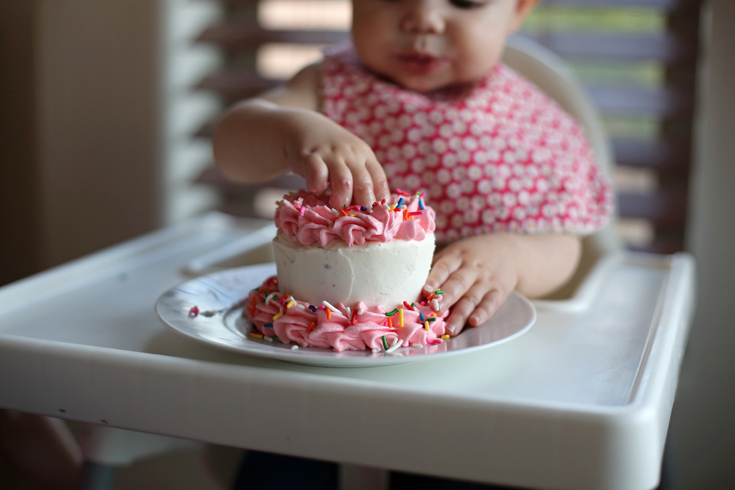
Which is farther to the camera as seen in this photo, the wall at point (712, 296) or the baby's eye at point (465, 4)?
the wall at point (712, 296)

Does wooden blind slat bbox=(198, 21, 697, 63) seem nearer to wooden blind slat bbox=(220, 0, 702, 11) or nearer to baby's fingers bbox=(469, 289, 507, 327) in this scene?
wooden blind slat bbox=(220, 0, 702, 11)

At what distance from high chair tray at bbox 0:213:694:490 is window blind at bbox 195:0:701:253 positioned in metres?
0.72

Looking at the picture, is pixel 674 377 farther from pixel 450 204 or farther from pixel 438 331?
pixel 450 204

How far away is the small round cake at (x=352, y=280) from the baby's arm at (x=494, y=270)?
0.04 meters

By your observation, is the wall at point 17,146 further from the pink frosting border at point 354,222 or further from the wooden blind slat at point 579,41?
the pink frosting border at point 354,222

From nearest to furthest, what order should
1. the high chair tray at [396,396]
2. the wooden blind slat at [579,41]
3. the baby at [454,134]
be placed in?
the high chair tray at [396,396] → the baby at [454,134] → the wooden blind slat at [579,41]

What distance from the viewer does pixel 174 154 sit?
5.24ft

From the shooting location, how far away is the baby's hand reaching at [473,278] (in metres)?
0.61

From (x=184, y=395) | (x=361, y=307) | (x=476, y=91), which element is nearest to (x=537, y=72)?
(x=476, y=91)

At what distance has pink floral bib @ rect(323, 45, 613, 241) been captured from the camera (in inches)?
31.9

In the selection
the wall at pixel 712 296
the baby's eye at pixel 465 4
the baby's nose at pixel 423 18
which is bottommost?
the wall at pixel 712 296

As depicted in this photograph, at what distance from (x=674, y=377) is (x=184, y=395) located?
41 cm

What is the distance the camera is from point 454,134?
828 millimetres

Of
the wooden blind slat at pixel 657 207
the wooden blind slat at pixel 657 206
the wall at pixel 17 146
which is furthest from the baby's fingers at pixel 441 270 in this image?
the wall at pixel 17 146
